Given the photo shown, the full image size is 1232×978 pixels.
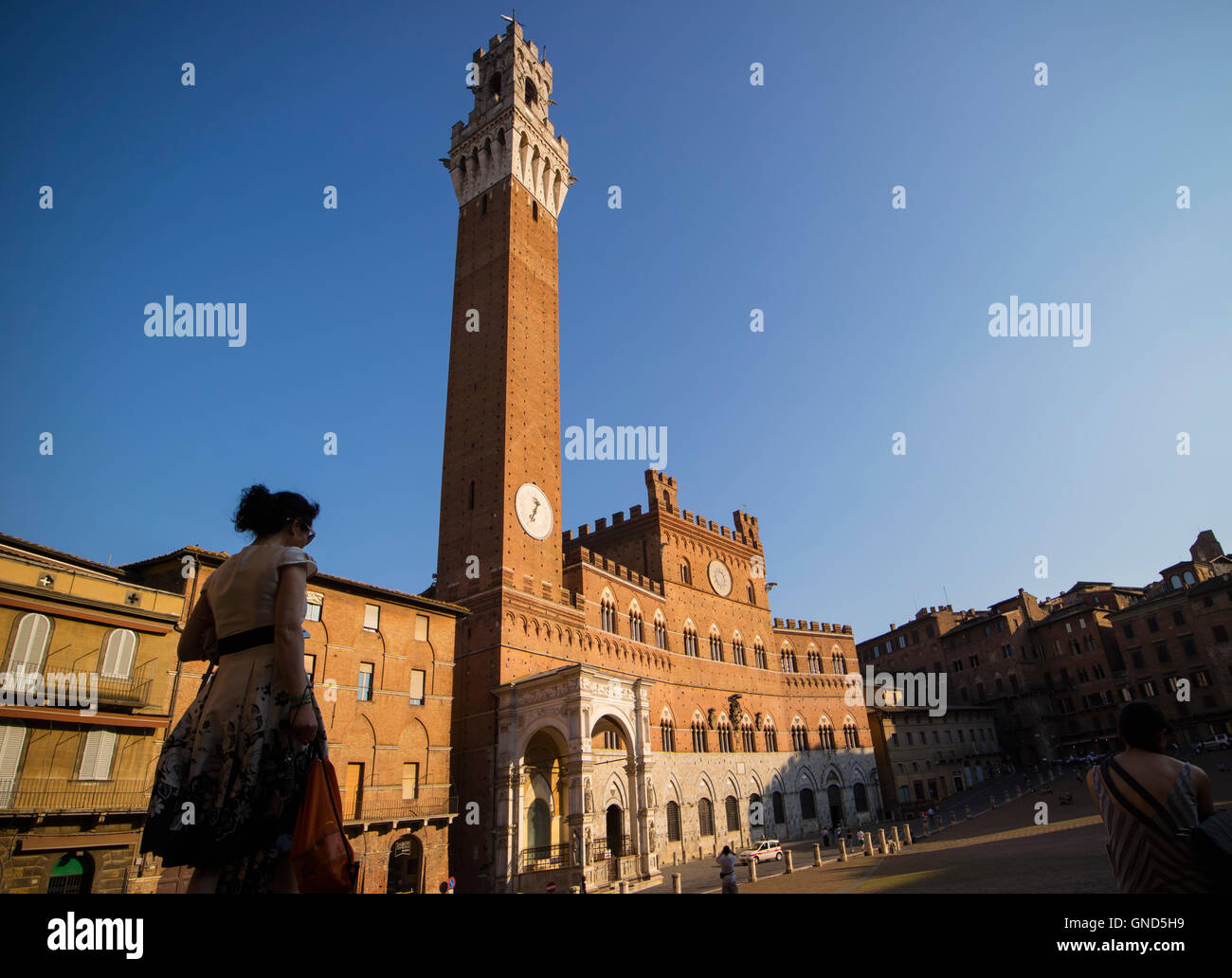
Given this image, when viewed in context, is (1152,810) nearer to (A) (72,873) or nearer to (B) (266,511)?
(B) (266,511)

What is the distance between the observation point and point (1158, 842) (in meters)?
3.27

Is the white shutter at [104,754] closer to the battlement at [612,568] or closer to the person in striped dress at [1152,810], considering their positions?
the battlement at [612,568]

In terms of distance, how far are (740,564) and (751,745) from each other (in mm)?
11517

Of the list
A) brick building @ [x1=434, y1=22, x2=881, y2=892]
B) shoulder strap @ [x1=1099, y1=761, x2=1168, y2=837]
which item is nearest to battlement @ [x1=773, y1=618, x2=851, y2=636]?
brick building @ [x1=434, y1=22, x2=881, y2=892]

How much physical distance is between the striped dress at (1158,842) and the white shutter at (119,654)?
23027 millimetres

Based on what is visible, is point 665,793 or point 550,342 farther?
point 550,342

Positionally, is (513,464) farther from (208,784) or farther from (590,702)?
(208,784)

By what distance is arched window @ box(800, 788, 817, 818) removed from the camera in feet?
137

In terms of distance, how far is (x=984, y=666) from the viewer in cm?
6244

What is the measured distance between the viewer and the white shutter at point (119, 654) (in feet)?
63.1

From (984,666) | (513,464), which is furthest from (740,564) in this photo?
(984,666)

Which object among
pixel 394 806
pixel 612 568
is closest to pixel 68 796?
pixel 394 806

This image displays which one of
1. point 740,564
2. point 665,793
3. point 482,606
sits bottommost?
point 665,793
